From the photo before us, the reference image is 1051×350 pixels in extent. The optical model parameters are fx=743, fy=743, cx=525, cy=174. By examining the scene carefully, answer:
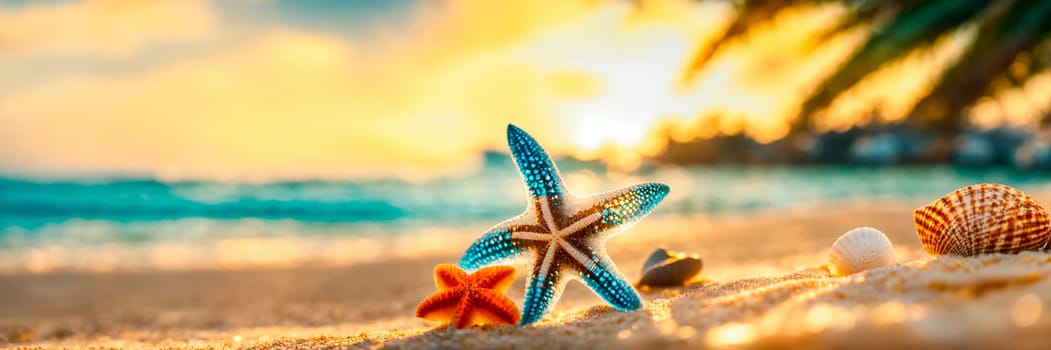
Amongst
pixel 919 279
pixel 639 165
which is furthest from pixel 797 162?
pixel 919 279

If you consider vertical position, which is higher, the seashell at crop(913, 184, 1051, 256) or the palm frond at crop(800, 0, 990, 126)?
the palm frond at crop(800, 0, 990, 126)

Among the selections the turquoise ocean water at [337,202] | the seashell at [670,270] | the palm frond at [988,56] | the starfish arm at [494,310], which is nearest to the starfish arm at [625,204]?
the starfish arm at [494,310]

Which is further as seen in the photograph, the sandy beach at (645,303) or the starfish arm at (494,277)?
the starfish arm at (494,277)

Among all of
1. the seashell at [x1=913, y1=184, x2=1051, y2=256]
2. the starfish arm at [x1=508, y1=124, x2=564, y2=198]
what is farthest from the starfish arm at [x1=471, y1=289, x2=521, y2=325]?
the seashell at [x1=913, y1=184, x2=1051, y2=256]

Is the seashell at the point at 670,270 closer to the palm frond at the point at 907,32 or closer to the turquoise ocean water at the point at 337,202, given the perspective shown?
the turquoise ocean water at the point at 337,202

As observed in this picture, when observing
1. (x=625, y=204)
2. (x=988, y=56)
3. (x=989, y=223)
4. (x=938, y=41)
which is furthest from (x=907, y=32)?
(x=625, y=204)

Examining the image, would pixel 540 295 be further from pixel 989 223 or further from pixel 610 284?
pixel 989 223

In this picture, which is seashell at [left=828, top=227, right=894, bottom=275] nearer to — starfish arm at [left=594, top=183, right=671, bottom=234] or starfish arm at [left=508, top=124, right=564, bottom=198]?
starfish arm at [left=594, top=183, right=671, bottom=234]
